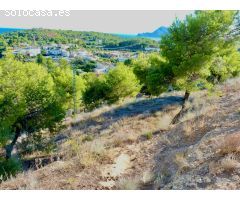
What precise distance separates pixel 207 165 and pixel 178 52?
11272 mm

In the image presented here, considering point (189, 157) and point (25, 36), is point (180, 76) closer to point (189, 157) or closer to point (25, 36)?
point (189, 157)

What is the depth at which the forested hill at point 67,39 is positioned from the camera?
142 meters

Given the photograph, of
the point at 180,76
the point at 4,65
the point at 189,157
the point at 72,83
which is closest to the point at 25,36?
the point at 72,83

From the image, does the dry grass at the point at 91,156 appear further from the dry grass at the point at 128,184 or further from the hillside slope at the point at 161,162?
the dry grass at the point at 128,184

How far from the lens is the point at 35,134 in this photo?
69.4ft

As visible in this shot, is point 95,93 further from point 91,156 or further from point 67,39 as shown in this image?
point 67,39

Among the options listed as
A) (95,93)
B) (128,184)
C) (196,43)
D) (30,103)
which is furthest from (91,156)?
(95,93)

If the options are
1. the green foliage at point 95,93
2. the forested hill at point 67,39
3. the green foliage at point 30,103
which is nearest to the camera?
the green foliage at point 30,103

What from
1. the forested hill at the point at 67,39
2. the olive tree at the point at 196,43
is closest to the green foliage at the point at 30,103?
the olive tree at the point at 196,43

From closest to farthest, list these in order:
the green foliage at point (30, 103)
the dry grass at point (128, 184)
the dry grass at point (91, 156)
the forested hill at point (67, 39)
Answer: the dry grass at point (128, 184) < the dry grass at point (91, 156) < the green foliage at point (30, 103) < the forested hill at point (67, 39)

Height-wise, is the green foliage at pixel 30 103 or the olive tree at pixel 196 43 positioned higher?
the olive tree at pixel 196 43

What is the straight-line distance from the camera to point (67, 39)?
15288 cm

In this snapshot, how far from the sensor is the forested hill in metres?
142

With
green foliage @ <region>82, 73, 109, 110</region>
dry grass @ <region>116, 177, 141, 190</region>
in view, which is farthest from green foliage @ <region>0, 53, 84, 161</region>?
green foliage @ <region>82, 73, 109, 110</region>
